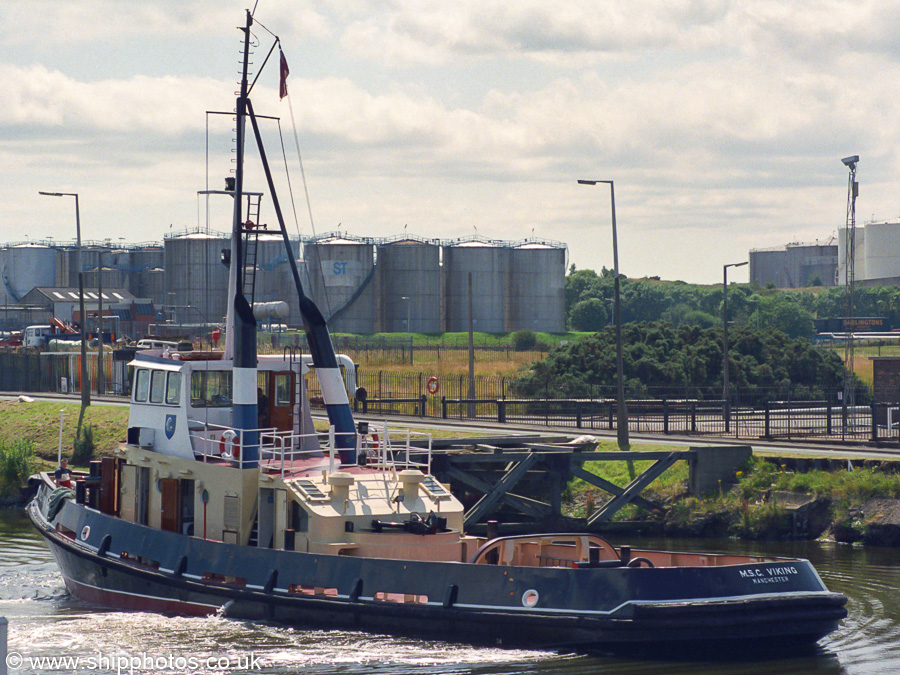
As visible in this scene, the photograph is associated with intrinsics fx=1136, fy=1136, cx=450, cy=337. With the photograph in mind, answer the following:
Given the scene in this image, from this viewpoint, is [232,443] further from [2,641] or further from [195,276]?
[195,276]

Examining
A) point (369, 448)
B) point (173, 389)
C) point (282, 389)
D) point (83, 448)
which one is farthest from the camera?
point (83, 448)

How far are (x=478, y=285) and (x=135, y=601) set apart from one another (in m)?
81.3

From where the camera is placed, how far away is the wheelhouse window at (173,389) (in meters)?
19.0

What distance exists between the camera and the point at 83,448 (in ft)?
119

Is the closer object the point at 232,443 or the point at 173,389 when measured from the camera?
the point at 232,443

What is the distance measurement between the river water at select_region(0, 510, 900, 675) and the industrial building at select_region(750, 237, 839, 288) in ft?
547

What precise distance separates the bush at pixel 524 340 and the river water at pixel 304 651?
70.5m

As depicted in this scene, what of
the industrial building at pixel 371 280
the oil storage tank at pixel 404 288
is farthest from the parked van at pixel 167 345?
the oil storage tank at pixel 404 288

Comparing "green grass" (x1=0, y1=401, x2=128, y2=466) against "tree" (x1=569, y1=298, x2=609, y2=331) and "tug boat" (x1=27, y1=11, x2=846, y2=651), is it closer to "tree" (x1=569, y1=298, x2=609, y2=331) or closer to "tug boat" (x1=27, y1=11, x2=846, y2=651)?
"tug boat" (x1=27, y1=11, x2=846, y2=651)

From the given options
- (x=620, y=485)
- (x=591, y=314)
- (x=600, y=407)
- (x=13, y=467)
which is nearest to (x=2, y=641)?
(x=620, y=485)

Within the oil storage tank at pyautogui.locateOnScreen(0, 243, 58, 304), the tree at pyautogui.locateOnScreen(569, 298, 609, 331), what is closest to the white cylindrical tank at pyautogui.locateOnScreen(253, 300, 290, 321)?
the oil storage tank at pyautogui.locateOnScreen(0, 243, 58, 304)

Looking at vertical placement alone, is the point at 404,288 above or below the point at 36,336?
above

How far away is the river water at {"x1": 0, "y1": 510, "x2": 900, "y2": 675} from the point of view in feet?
47.0

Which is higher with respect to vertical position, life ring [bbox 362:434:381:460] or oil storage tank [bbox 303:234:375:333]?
oil storage tank [bbox 303:234:375:333]
